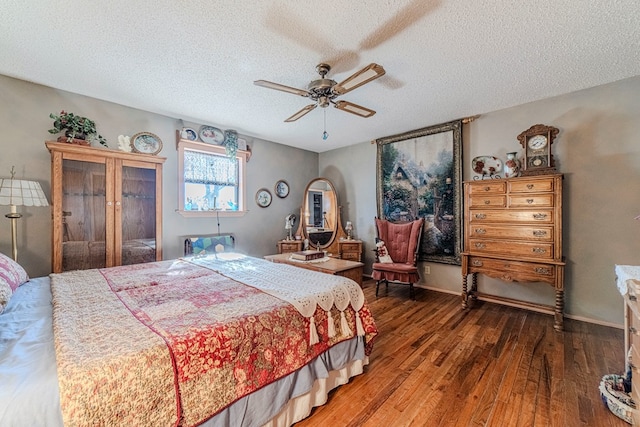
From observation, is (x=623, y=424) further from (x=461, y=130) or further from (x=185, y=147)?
(x=185, y=147)

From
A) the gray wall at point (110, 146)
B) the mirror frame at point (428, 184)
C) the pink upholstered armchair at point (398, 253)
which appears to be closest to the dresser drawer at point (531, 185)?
the mirror frame at point (428, 184)

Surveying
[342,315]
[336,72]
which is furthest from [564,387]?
[336,72]

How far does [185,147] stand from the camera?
3.62m

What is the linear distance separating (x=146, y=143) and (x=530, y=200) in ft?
15.4

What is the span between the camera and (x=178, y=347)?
1046 mm

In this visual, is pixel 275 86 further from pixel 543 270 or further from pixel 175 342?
pixel 543 270

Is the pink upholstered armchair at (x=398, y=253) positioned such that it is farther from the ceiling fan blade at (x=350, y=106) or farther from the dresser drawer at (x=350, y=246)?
the ceiling fan blade at (x=350, y=106)

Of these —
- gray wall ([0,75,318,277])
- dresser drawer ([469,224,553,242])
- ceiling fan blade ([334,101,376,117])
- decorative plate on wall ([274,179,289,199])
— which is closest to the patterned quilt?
gray wall ([0,75,318,277])

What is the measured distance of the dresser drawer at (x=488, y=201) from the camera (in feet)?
9.57

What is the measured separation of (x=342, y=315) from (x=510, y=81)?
284 cm

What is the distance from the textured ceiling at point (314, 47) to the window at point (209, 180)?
0.82m

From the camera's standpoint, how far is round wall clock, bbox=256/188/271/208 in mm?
4477

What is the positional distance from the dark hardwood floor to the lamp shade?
3012 mm

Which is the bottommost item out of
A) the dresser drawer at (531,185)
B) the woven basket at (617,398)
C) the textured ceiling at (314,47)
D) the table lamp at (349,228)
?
the woven basket at (617,398)
